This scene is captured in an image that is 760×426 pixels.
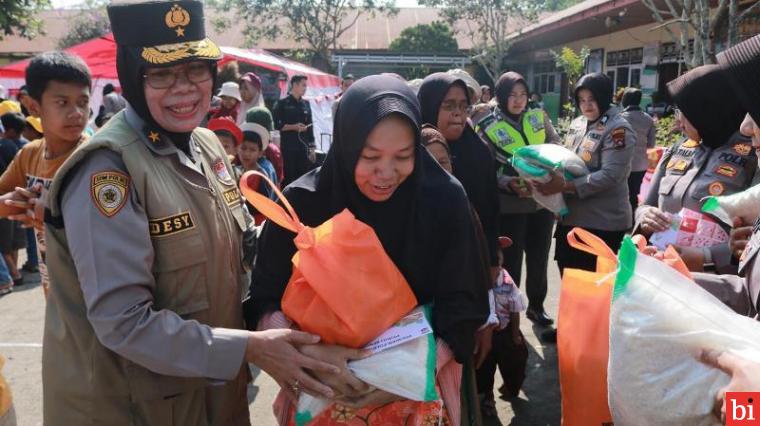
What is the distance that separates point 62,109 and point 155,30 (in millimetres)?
1363

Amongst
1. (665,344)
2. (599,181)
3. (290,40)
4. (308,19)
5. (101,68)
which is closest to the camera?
(665,344)

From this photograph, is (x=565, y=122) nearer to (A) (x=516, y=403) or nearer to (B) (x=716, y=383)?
(A) (x=516, y=403)

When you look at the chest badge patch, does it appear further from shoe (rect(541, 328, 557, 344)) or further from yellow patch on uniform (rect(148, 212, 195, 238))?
shoe (rect(541, 328, 557, 344))

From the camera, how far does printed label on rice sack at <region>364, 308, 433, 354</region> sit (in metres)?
1.49

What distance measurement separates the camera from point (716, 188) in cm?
281

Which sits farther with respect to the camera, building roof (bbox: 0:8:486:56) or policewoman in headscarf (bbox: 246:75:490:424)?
building roof (bbox: 0:8:486:56)

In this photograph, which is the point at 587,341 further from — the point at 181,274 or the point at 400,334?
the point at 181,274

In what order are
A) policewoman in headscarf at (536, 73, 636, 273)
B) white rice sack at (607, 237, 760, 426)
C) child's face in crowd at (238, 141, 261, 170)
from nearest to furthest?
white rice sack at (607, 237, 760, 426)
policewoman in headscarf at (536, 73, 636, 273)
child's face in crowd at (238, 141, 261, 170)

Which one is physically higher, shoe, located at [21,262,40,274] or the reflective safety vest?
the reflective safety vest

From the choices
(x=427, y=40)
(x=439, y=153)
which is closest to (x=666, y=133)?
(x=439, y=153)

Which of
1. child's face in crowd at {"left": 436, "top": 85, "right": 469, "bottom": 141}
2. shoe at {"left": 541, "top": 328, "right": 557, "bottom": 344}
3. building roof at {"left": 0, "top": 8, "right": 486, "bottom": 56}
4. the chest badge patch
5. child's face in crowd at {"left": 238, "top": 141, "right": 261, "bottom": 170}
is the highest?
building roof at {"left": 0, "top": 8, "right": 486, "bottom": 56}

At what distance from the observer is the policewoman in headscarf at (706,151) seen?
280 cm

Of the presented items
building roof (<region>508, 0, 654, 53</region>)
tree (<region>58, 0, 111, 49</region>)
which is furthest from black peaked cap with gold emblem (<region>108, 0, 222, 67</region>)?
tree (<region>58, 0, 111, 49</region>)

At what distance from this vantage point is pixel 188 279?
1558mm
